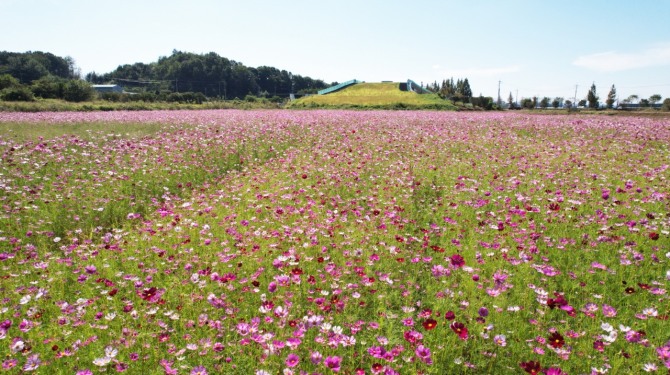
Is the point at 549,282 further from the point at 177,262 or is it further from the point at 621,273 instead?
the point at 177,262

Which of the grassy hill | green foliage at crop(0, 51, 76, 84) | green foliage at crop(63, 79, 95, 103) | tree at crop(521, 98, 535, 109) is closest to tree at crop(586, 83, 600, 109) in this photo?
tree at crop(521, 98, 535, 109)

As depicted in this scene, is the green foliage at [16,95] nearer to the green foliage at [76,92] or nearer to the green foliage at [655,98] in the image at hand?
the green foliage at [76,92]

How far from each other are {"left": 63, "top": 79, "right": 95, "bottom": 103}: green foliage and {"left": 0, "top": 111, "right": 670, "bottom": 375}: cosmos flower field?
38.5 meters

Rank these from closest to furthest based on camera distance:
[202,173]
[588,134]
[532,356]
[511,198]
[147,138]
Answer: [532,356] < [511,198] < [202,173] < [147,138] < [588,134]

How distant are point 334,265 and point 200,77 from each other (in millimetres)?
135119

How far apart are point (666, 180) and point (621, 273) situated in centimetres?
478

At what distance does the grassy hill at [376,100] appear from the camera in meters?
51.9

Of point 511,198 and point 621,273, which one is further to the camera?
point 511,198

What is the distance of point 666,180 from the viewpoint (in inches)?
295

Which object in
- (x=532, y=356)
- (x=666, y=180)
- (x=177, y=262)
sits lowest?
(x=532, y=356)

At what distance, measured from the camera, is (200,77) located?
127 m

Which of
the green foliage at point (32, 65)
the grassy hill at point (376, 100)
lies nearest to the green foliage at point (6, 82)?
the grassy hill at point (376, 100)

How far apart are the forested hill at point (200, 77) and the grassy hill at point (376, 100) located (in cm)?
5436

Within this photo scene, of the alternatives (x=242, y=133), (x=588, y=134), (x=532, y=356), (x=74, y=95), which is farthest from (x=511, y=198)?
(x=74, y=95)
